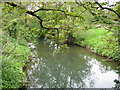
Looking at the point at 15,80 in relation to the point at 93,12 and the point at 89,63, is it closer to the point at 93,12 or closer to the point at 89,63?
the point at 93,12

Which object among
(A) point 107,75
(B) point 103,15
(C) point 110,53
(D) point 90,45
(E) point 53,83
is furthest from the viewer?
(D) point 90,45

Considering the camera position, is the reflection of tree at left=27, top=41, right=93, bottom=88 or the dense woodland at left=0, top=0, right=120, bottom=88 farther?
the reflection of tree at left=27, top=41, right=93, bottom=88

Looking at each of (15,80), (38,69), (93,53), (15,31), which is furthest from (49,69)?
(93,53)

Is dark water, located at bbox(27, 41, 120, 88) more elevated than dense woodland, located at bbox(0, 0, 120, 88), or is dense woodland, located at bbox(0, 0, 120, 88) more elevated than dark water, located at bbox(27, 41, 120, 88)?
dense woodland, located at bbox(0, 0, 120, 88)

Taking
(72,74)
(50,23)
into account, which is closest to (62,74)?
(72,74)

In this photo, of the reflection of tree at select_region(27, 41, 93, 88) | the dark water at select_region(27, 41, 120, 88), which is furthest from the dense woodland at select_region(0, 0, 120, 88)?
the reflection of tree at select_region(27, 41, 93, 88)

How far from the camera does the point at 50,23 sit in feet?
7.04

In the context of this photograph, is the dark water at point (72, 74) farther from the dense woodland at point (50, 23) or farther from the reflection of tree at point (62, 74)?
the dense woodland at point (50, 23)

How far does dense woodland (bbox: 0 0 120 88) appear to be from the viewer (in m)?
1.10

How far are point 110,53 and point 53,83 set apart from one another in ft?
15.1

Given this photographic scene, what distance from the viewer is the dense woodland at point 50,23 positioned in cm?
110

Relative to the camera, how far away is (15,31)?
6.93 meters

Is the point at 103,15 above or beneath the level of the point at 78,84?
above

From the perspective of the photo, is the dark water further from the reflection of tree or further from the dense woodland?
the dense woodland
